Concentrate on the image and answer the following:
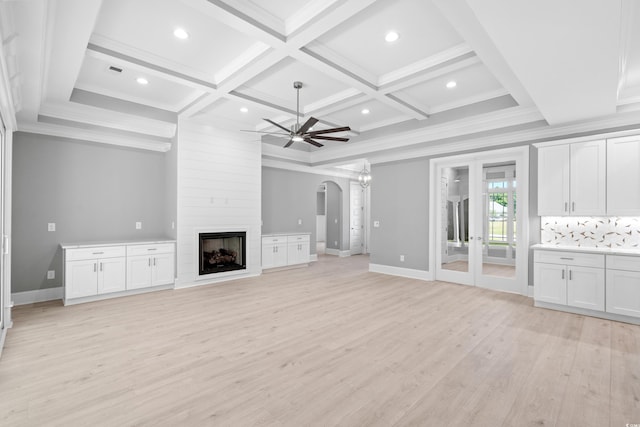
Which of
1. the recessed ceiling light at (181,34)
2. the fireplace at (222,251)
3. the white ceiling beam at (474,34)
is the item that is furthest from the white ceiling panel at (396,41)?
the fireplace at (222,251)

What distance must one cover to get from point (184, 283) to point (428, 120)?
17.6ft

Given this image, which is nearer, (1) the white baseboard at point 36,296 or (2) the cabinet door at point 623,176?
(2) the cabinet door at point 623,176

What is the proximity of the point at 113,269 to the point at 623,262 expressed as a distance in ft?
23.0

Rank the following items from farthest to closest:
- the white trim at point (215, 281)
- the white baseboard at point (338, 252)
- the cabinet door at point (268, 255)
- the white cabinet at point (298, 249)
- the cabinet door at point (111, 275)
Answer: the white baseboard at point (338, 252)
the white cabinet at point (298, 249)
the cabinet door at point (268, 255)
the white trim at point (215, 281)
the cabinet door at point (111, 275)

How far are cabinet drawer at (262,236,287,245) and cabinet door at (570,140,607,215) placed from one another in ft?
17.5

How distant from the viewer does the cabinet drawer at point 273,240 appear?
6977 mm

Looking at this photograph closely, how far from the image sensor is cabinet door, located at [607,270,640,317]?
147 inches

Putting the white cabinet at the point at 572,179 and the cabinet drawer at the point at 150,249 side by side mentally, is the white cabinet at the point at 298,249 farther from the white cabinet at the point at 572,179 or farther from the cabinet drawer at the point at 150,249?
the white cabinet at the point at 572,179

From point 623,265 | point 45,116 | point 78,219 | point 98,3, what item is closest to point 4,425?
point 98,3

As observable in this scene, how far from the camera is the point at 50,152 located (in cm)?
489

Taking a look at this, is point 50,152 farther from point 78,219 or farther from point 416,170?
point 416,170

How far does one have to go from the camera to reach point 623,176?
3.98 meters

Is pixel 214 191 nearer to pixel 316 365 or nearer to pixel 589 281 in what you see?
pixel 316 365

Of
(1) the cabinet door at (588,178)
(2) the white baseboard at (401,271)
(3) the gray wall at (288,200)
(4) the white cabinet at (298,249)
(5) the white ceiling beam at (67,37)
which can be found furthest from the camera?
(3) the gray wall at (288,200)
